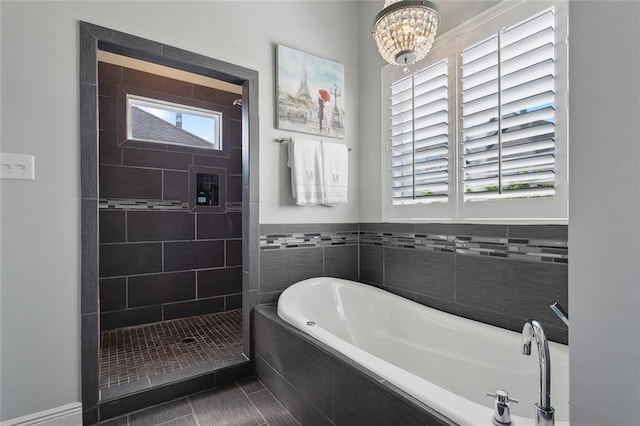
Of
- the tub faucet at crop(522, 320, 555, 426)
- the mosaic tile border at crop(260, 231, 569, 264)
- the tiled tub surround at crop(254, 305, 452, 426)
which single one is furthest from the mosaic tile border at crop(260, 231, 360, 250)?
the tub faucet at crop(522, 320, 555, 426)

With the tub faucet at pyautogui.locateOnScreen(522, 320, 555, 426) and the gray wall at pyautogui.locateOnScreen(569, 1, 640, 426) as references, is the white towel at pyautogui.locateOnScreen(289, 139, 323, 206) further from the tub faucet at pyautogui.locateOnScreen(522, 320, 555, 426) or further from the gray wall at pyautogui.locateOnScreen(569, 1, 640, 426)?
the gray wall at pyautogui.locateOnScreen(569, 1, 640, 426)

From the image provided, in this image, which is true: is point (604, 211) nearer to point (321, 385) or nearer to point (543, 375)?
point (543, 375)

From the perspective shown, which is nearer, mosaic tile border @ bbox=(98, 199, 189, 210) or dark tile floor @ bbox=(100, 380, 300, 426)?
dark tile floor @ bbox=(100, 380, 300, 426)

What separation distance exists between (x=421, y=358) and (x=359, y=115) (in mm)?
1973

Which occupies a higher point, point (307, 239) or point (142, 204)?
point (142, 204)

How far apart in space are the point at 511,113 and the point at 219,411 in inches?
91.5

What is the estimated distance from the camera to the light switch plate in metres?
1.47

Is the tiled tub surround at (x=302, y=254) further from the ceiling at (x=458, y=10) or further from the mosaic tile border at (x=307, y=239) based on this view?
the ceiling at (x=458, y=10)

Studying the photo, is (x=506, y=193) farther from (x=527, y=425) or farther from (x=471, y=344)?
(x=527, y=425)

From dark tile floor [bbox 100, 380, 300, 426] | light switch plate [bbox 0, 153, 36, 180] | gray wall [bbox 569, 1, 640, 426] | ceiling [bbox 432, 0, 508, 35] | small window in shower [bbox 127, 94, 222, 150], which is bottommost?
dark tile floor [bbox 100, 380, 300, 426]

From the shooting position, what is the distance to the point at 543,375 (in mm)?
924

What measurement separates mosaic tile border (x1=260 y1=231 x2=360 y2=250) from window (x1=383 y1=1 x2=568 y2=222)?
51cm

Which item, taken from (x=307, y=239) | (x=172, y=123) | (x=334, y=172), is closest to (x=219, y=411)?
(x=307, y=239)

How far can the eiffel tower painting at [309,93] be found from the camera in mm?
2332
